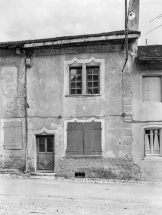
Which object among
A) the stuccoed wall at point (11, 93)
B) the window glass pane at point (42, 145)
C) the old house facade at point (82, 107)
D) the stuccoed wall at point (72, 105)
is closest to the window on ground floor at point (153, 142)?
the old house facade at point (82, 107)

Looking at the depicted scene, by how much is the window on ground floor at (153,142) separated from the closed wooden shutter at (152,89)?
1.40 metres

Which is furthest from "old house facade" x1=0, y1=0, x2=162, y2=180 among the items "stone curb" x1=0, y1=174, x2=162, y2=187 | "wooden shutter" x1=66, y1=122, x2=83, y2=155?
"stone curb" x1=0, y1=174, x2=162, y2=187

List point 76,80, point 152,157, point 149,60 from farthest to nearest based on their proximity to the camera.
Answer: point 76,80, point 152,157, point 149,60

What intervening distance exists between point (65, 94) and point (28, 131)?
8.20 feet

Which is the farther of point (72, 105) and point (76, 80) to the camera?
point (76, 80)

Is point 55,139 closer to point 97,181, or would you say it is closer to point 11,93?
point 97,181

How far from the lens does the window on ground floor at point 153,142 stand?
12.1 m

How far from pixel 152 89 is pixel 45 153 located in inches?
228

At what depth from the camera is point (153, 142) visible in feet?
39.8

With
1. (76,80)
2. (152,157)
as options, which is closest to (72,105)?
(76,80)

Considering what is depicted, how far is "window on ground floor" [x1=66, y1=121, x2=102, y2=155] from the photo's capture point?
12.2 m

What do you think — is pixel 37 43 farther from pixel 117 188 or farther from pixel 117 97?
pixel 117 188

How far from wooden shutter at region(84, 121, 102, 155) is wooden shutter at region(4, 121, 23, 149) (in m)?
3.14

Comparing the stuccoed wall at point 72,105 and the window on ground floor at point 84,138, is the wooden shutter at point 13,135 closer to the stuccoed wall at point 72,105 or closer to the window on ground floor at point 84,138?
the stuccoed wall at point 72,105
